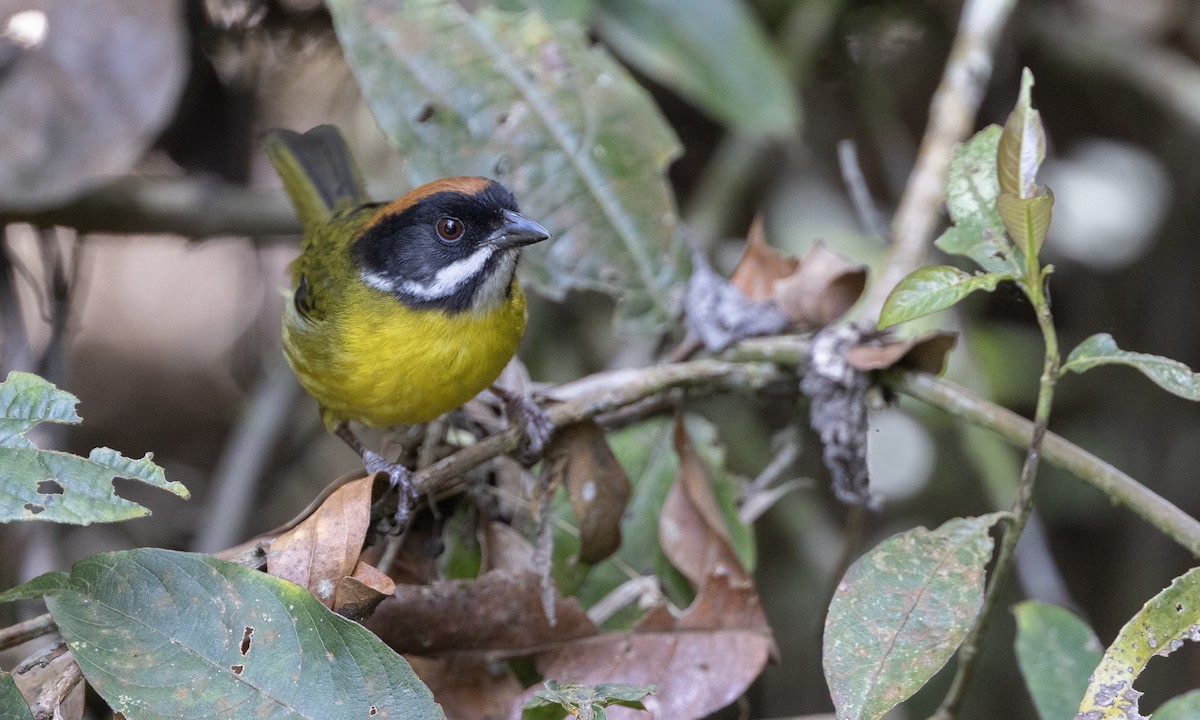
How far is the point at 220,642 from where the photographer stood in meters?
1.77

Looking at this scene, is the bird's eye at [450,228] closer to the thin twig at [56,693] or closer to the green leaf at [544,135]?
the green leaf at [544,135]

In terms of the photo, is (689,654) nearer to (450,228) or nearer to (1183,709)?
(1183,709)

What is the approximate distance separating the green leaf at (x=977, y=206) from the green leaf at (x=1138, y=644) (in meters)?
0.64

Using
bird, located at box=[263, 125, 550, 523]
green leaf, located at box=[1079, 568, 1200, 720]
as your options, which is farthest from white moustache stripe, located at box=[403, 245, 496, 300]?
green leaf, located at box=[1079, 568, 1200, 720]

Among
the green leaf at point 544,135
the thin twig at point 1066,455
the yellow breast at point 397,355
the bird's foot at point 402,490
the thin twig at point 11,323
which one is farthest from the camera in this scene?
the thin twig at point 11,323

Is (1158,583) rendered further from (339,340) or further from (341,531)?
(341,531)

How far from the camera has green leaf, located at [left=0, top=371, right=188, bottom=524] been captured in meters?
1.63

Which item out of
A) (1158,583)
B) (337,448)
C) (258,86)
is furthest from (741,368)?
(337,448)

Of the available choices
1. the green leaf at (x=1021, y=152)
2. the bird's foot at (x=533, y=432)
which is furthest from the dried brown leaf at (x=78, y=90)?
the green leaf at (x=1021, y=152)

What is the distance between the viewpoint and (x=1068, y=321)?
192 inches

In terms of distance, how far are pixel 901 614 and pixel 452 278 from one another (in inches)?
66.4

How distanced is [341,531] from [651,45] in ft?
8.48

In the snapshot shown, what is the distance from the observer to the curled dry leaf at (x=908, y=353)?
8.38 feet

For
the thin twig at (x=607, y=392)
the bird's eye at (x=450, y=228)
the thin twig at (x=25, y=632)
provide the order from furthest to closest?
the bird's eye at (x=450, y=228) < the thin twig at (x=607, y=392) < the thin twig at (x=25, y=632)
